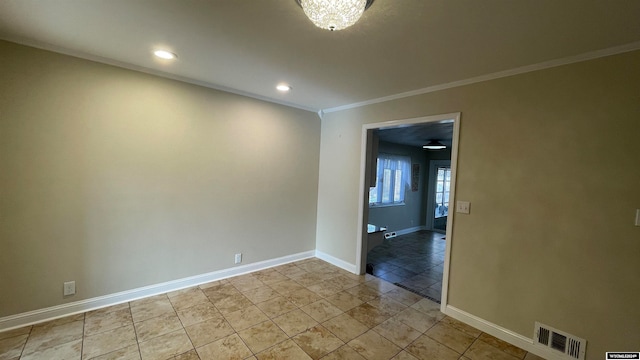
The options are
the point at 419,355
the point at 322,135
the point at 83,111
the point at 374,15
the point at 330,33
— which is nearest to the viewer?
the point at 374,15

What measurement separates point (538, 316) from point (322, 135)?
3.36m

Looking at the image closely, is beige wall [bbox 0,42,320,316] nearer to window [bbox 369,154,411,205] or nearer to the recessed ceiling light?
the recessed ceiling light

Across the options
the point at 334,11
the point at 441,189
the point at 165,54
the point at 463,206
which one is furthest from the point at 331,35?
the point at 441,189

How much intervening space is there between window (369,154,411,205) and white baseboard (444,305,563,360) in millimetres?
3675

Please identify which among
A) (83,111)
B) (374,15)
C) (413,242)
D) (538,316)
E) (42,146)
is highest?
(374,15)

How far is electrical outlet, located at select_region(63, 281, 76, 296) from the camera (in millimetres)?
2412

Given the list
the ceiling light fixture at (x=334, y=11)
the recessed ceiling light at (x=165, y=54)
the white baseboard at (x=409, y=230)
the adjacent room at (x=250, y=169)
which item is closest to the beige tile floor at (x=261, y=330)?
the adjacent room at (x=250, y=169)

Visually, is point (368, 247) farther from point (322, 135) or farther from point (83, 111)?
point (83, 111)

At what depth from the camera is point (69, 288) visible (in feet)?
7.96

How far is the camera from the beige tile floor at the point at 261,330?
206cm

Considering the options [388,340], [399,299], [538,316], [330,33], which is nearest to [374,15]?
[330,33]

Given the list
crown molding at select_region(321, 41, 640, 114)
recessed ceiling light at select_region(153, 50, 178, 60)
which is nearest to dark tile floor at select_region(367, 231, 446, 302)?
crown molding at select_region(321, 41, 640, 114)

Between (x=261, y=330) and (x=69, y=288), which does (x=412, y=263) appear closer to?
(x=261, y=330)

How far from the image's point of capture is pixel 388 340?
7.53 feet
